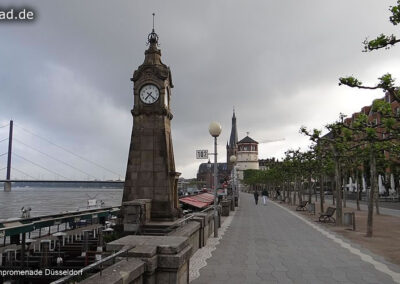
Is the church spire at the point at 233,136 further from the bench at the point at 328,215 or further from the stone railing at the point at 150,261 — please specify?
the stone railing at the point at 150,261

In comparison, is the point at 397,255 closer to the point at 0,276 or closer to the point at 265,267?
the point at 265,267

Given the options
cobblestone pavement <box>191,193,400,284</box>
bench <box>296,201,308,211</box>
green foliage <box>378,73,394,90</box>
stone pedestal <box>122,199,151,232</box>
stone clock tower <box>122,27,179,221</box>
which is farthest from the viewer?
bench <box>296,201,308,211</box>

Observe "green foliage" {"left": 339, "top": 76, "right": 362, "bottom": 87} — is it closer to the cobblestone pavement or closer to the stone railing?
the cobblestone pavement

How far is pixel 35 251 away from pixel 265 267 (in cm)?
628

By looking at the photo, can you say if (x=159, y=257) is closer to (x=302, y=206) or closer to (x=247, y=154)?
(x=302, y=206)

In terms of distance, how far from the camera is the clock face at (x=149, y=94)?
14867 millimetres

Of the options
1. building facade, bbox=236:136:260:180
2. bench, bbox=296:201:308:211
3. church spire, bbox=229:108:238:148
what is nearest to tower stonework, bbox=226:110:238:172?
church spire, bbox=229:108:238:148

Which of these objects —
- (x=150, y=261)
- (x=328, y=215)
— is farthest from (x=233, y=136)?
(x=150, y=261)

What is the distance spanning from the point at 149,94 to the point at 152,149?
7.48 ft

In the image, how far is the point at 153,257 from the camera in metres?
4.84

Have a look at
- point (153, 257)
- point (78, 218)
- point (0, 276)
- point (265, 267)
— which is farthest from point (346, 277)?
point (78, 218)

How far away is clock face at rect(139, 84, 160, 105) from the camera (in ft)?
48.8

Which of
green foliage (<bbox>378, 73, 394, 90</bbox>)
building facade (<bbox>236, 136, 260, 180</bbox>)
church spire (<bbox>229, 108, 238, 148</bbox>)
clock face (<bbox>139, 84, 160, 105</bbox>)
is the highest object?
church spire (<bbox>229, 108, 238, 148</bbox>)

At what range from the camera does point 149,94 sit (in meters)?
15.0
